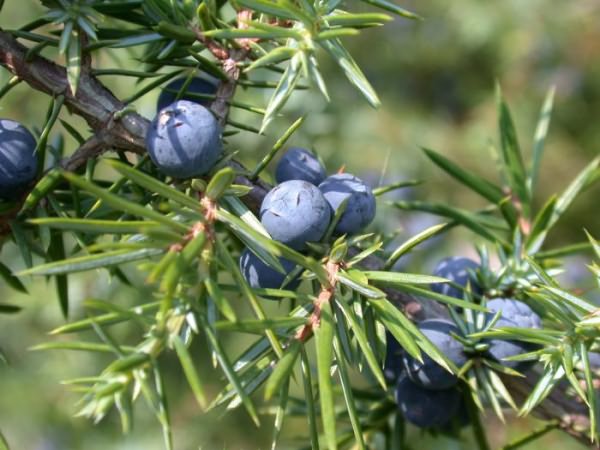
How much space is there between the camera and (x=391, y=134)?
2436mm

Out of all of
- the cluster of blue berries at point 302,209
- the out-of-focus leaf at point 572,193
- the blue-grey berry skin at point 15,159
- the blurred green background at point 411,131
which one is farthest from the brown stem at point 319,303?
the blurred green background at point 411,131

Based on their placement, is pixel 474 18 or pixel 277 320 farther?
pixel 474 18

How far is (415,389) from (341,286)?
207mm

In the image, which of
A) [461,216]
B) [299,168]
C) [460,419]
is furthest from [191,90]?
[460,419]

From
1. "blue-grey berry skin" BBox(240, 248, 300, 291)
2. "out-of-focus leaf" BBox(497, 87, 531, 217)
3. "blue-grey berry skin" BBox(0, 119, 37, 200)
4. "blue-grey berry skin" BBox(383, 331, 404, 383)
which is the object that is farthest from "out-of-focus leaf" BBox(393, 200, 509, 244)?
"blue-grey berry skin" BBox(0, 119, 37, 200)

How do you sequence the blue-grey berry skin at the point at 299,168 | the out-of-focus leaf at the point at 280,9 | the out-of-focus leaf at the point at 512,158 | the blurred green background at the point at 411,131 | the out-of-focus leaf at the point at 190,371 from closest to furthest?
the out-of-focus leaf at the point at 190,371 < the out-of-focus leaf at the point at 280,9 < the blue-grey berry skin at the point at 299,168 < the out-of-focus leaf at the point at 512,158 < the blurred green background at the point at 411,131

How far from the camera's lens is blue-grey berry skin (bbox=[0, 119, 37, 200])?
0.60 metres

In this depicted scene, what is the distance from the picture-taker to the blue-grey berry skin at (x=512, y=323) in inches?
26.4

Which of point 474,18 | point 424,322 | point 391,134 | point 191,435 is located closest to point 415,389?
point 424,322

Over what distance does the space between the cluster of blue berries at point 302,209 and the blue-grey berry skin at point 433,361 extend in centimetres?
12

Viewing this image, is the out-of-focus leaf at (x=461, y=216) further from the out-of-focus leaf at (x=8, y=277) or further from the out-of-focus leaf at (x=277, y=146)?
the out-of-focus leaf at (x=8, y=277)

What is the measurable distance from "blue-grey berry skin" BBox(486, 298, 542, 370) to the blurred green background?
3.26 ft

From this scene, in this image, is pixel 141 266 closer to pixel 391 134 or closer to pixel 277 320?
pixel 277 320

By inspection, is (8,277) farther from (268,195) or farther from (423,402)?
(423,402)
